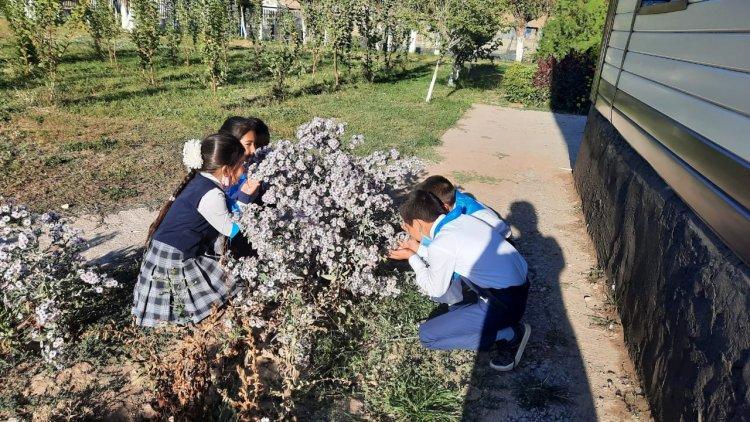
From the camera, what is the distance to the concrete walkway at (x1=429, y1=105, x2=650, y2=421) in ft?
8.75

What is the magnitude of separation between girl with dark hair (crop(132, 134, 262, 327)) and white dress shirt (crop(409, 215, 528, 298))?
119 cm

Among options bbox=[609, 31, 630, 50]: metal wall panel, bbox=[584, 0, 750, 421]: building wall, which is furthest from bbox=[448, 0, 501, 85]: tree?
bbox=[584, 0, 750, 421]: building wall

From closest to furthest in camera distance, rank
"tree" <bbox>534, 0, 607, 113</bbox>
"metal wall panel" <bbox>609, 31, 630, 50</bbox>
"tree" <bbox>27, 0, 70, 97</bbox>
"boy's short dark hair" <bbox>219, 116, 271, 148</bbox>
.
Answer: "boy's short dark hair" <bbox>219, 116, 271, 148</bbox>
"metal wall panel" <bbox>609, 31, 630, 50</bbox>
"tree" <bbox>27, 0, 70, 97</bbox>
"tree" <bbox>534, 0, 607, 113</bbox>

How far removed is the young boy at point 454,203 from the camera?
318 cm

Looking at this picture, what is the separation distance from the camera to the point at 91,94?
31.8ft

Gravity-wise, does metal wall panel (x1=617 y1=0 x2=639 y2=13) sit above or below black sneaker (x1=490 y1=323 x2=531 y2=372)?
above

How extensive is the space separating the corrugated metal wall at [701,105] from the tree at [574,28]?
431 inches

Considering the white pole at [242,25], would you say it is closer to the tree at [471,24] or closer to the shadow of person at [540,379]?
the tree at [471,24]

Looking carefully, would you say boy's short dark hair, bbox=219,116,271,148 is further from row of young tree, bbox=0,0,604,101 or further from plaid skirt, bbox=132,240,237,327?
row of young tree, bbox=0,0,604,101

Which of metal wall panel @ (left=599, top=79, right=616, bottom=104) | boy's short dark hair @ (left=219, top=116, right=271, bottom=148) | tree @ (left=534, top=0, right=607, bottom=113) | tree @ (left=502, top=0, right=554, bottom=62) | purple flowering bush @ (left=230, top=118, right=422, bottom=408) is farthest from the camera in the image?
tree @ (left=502, top=0, right=554, bottom=62)

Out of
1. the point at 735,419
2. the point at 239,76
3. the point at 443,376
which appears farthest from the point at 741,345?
the point at 239,76

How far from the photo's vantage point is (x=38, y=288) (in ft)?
8.82

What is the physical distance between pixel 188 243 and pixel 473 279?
5.64 ft

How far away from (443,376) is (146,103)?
28.3ft
